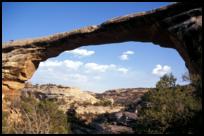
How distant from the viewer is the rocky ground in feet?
82.8

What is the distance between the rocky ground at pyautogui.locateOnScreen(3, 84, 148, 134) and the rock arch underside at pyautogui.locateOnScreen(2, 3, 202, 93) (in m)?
5.09

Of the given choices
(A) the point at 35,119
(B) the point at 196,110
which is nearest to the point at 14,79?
(A) the point at 35,119

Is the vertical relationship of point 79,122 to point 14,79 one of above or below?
below

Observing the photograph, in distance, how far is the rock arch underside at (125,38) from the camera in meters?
14.5

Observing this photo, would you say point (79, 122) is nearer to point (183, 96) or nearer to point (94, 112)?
point (94, 112)

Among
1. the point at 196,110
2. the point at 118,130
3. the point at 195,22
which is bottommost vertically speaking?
the point at 118,130

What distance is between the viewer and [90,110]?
3316 centimetres

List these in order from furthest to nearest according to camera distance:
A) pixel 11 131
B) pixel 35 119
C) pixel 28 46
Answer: pixel 28 46 → pixel 35 119 → pixel 11 131

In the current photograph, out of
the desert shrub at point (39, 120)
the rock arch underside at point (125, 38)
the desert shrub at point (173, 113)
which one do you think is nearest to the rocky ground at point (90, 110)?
the desert shrub at point (39, 120)

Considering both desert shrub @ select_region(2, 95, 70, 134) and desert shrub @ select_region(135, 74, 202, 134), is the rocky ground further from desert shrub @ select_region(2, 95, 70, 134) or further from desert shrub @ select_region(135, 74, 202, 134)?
desert shrub @ select_region(135, 74, 202, 134)

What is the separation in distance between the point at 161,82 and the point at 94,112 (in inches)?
597

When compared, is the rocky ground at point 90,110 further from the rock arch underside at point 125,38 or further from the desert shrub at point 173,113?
the desert shrub at point 173,113

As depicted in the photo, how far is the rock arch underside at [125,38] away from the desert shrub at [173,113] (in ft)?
4.52

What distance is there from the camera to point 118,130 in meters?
23.7
